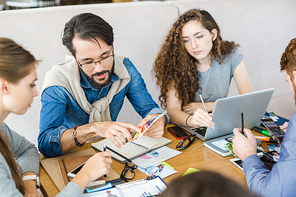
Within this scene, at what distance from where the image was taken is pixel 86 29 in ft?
4.73

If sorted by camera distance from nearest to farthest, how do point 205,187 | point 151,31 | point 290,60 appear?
point 205,187, point 290,60, point 151,31

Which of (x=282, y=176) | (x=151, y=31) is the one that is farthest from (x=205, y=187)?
(x=151, y=31)

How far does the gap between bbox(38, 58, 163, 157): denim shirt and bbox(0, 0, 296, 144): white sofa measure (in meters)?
0.62

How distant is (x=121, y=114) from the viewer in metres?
2.49

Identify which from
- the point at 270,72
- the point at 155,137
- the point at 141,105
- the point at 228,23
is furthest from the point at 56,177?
the point at 270,72

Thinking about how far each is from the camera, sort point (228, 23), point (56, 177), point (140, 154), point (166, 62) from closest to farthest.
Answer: point (56, 177), point (140, 154), point (166, 62), point (228, 23)

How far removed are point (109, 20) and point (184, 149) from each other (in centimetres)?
138

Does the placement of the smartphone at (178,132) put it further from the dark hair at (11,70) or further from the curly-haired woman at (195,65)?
the dark hair at (11,70)

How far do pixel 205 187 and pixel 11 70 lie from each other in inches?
31.3

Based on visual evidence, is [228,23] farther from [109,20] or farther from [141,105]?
[141,105]

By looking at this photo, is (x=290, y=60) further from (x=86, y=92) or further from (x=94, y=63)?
(x=86, y=92)

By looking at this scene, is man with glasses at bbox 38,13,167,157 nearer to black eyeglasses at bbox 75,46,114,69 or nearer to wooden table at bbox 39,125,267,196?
black eyeglasses at bbox 75,46,114,69

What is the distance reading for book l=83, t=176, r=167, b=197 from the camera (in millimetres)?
968

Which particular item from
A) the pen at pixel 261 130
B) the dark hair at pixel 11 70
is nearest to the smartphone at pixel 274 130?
the pen at pixel 261 130
